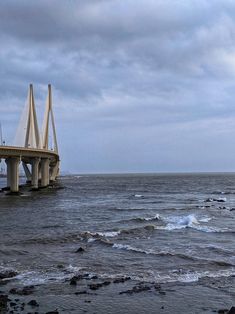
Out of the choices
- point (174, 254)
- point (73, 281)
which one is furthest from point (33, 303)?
point (174, 254)

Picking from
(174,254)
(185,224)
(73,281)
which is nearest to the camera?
(73,281)

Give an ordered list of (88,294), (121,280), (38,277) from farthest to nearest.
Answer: (38,277) → (121,280) → (88,294)

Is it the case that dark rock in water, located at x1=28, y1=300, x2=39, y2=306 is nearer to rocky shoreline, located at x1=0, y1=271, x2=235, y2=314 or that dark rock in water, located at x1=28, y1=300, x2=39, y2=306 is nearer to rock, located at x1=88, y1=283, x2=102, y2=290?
rocky shoreline, located at x1=0, y1=271, x2=235, y2=314

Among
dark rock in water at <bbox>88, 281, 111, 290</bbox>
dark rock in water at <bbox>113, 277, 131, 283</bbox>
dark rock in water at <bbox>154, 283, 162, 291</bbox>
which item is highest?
dark rock in water at <bbox>88, 281, 111, 290</bbox>

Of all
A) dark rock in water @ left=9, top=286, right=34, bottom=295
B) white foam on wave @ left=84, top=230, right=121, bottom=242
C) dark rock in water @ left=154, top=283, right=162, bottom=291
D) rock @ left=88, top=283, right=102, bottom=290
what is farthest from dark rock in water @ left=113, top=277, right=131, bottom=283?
white foam on wave @ left=84, top=230, right=121, bottom=242

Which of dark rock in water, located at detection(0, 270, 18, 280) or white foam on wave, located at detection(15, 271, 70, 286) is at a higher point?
dark rock in water, located at detection(0, 270, 18, 280)

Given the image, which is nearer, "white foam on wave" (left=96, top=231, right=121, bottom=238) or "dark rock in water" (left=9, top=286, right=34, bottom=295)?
"dark rock in water" (left=9, top=286, right=34, bottom=295)

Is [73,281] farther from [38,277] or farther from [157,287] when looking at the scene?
[157,287]

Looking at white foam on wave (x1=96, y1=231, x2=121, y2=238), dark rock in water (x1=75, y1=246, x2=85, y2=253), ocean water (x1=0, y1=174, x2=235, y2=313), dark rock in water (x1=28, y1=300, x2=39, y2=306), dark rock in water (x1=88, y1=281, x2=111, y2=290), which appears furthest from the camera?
white foam on wave (x1=96, y1=231, x2=121, y2=238)

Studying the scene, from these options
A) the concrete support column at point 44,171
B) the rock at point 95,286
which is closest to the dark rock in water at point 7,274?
the rock at point 95,286

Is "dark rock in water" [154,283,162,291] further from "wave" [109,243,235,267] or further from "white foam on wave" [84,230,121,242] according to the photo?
"white foam on wave" [84,230,121,242]

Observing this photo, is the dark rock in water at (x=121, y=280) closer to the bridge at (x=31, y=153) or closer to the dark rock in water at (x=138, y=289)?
the dark rock in water at (x=138, y=289)

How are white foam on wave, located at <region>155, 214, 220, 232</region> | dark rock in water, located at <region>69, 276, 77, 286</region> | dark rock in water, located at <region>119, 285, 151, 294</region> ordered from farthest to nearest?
1. white foam on wave, located at <region>155, 214, 220, 232</region>
2. dark rock in water, located at <region>69, 276, 77, 286</region>
3. dark rock in water, located at <region>119, 285, 151, 294</region>

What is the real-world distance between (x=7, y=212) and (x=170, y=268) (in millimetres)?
31119
